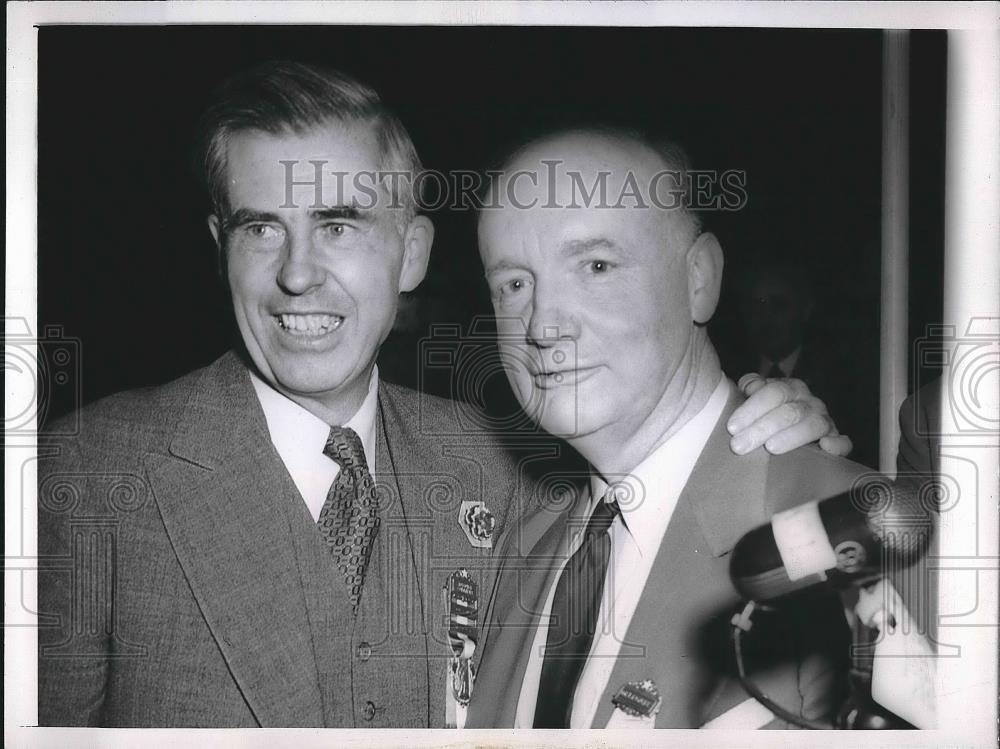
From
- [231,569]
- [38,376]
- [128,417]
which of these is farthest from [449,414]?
[38,376]

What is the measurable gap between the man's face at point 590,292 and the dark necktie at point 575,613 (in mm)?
255

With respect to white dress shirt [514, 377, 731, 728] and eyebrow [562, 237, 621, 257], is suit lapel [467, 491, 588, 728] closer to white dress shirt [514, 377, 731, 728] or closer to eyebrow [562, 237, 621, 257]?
white dress shirt [514, 377, 731, 728]

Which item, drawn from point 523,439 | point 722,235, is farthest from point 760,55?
point 523,439

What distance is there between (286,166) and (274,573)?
98cm

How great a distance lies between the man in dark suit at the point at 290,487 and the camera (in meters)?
2.56

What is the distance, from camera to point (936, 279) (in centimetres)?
266

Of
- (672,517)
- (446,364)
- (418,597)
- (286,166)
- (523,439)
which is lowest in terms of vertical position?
(418,597)

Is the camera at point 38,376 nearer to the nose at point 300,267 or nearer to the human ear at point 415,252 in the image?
the nose at point 300,267

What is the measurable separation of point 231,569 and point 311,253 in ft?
2.57

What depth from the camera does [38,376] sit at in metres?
2.68

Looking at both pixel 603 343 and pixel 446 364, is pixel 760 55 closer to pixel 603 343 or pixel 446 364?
pixel 603 343

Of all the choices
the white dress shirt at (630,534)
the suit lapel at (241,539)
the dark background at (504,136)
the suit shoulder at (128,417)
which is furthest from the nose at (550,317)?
the suit shoulder at (128,417)

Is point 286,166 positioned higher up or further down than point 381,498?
higher up

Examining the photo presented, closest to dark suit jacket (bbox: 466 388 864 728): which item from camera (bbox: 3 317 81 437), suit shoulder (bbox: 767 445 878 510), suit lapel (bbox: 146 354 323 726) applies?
suit shoulder (bbox: 767 445 878 510)
